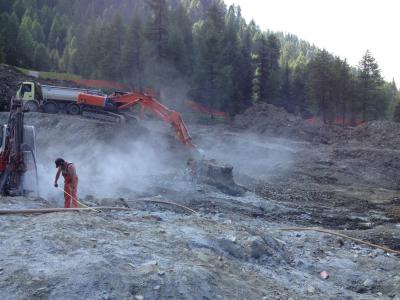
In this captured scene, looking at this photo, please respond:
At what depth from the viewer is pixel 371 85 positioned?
44531 millimetres

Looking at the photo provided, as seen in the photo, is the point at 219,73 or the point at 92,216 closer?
the point at 92,216

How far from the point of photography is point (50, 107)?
1072 inches

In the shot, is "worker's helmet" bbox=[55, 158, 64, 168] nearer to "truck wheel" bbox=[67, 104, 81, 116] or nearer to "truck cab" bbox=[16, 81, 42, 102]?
"truck wheel" bbox=[67, 104, 81, 116]

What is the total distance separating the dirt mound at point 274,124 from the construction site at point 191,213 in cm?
184

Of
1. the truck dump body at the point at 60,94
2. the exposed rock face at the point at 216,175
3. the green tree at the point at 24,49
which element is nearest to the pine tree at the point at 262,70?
the truck dump body at the point at 60,94

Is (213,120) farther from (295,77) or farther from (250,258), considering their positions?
(250,258)

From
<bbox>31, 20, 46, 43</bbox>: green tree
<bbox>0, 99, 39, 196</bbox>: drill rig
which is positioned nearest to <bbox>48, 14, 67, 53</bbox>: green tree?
<bbox>31, 20, 46, 43</bbox>: green tree

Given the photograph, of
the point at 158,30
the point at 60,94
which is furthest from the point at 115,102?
the point at 158,30

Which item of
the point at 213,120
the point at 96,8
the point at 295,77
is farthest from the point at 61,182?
the point at 96,8

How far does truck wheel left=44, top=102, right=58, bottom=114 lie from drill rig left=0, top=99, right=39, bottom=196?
15414 millimetres

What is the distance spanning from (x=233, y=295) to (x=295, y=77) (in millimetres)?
52336

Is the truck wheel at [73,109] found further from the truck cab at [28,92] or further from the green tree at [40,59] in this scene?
the green tree at [40,59]

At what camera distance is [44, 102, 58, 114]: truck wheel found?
27234 mm

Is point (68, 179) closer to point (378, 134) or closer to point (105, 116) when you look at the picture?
point (105, 116)
